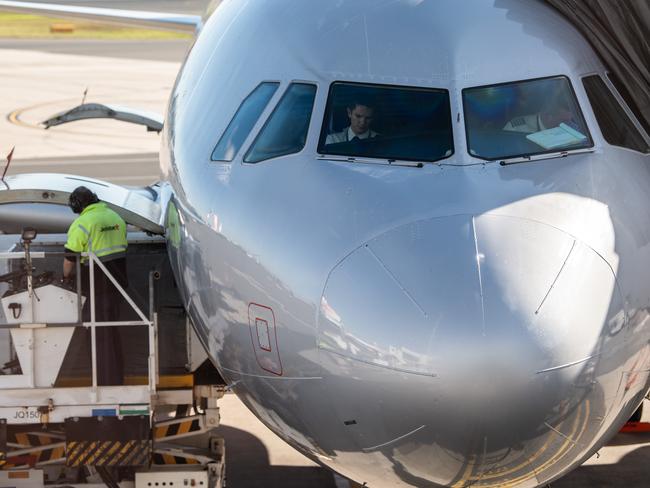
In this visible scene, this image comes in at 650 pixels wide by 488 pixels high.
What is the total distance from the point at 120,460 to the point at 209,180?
2.67 metres

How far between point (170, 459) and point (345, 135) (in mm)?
4271

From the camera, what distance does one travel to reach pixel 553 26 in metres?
8.77

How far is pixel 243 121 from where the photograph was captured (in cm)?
884

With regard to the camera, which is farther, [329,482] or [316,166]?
[329,482]

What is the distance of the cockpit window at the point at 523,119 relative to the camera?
815 centimetres

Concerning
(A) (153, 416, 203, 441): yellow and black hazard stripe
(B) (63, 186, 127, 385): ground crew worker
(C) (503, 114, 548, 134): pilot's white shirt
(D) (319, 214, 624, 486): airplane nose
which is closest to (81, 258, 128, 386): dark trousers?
(B) (63, 186, 127, 385): ground crew worker

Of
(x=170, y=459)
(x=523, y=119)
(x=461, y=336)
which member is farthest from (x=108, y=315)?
(x=461, y=336)

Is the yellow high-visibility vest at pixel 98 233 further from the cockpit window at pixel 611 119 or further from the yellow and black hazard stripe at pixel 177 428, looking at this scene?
the cockpit window at pixel 611 119

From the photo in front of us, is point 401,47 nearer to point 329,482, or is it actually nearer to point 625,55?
point 625,55

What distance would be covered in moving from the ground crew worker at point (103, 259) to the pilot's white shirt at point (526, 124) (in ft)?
12.8

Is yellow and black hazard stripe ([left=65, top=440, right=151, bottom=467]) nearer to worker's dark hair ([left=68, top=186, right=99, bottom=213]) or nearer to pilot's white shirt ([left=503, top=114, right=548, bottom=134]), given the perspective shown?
worker's dark hair ([left=68, top=186, right=99, bottom=213])

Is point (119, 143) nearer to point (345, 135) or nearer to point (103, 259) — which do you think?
point (103, 259)

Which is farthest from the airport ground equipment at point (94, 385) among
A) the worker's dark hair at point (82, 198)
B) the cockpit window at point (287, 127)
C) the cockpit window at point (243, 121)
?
the cockpit window at point (287, 127)

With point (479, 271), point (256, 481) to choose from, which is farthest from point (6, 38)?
point (479, 271)
